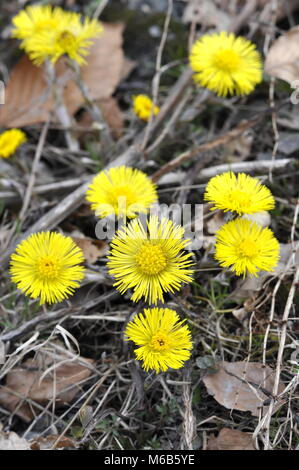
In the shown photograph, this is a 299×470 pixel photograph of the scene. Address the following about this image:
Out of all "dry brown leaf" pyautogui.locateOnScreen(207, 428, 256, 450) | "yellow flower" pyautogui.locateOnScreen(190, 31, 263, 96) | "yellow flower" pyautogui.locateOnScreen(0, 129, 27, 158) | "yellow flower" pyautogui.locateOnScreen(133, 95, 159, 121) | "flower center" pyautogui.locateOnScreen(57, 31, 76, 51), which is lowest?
"dry brown leaf" pyautogui.locateOnScreen(207, 428, 256, 450)

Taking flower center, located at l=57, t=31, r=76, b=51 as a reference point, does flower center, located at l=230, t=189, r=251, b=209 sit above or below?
below

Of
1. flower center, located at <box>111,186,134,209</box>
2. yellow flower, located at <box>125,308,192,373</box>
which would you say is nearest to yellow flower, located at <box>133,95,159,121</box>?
flower center, located at <box>111,186,134,209</box>

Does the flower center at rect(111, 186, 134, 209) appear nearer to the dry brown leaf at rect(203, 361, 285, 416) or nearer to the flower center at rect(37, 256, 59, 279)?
the flower center at rect(37, 256, 59, 279)

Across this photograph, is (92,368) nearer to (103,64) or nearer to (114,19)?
(103,64)

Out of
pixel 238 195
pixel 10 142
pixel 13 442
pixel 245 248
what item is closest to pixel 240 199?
pixel 238 195

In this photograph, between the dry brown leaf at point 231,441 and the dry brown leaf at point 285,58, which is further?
the dry brown leaf at point 285,58

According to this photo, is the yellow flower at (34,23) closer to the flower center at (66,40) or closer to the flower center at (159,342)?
the flower center at (66,40)

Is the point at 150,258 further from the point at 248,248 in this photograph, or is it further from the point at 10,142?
the point at 10,142

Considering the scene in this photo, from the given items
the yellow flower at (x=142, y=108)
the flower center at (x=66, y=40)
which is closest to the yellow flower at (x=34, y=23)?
the flower center at (x=66, y=40)
